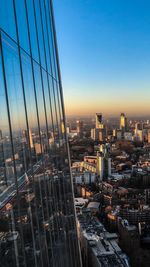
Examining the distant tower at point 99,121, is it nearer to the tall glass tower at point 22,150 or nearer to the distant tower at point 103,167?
the distant tower at point 103,167

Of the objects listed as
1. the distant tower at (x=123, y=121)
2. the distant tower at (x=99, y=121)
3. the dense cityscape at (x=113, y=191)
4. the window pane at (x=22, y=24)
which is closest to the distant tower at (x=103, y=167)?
the dense cityscape at (x=113, y=191)

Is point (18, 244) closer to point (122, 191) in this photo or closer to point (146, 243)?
point (146, 243)

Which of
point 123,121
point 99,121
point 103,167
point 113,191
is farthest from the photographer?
point 123,121

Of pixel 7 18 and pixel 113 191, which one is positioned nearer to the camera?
pixel 7 18

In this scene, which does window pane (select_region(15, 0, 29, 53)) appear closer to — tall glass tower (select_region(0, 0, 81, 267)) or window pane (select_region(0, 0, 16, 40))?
tall glass tower (select_region(0, 0, 81, 267))

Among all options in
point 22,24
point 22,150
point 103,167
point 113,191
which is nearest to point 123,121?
point 103,167

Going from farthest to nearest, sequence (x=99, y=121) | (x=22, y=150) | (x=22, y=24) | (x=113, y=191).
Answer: (x=99, y=121)
(x=113, y=191)
(x=22, y=24)
(x=22, y=150)

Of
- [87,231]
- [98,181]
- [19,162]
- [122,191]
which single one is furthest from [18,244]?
[98,181]

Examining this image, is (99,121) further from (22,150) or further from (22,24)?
(22,150)

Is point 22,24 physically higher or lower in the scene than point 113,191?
higher

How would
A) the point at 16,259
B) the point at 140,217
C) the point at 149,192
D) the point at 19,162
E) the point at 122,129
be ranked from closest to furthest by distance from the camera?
1. the point at 16,259
2. the point at 19,162
3. the point at 140,217
4. the point at 149,192
5. the point at 122,129

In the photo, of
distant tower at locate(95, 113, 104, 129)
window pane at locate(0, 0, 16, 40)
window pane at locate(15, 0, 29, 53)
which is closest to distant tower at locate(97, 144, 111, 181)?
distant tower at locate(95, 113, 104, 129)
